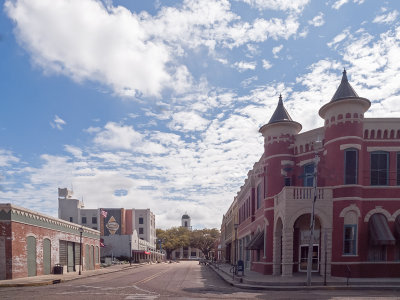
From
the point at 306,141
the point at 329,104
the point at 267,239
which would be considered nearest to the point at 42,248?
the point at 267,239

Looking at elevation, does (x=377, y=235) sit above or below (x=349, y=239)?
above

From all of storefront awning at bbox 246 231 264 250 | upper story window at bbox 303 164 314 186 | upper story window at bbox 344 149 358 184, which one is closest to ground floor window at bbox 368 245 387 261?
upper story window at bbox 344 149 358 184

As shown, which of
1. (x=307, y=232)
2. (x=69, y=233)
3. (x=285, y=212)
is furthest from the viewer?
(x=69, y=233)

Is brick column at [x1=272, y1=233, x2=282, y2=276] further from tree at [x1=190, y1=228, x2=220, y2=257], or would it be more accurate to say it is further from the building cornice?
tree at [x1=190, y1=228, x2=220, y2=257]

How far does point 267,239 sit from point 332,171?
22.5 ft

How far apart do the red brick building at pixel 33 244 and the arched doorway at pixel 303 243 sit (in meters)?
19.4

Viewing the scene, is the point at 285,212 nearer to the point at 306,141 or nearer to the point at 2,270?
the point at 306,141

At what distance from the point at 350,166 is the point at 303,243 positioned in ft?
19.8

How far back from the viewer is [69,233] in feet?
115

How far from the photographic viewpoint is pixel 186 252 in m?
152

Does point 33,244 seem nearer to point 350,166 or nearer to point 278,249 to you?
point 278,249

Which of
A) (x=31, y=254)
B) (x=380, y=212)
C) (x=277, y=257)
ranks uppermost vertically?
(x=380, y=212)

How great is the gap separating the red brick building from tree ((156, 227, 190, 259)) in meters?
73.3

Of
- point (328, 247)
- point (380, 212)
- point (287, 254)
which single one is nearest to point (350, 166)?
point (380, 212)
